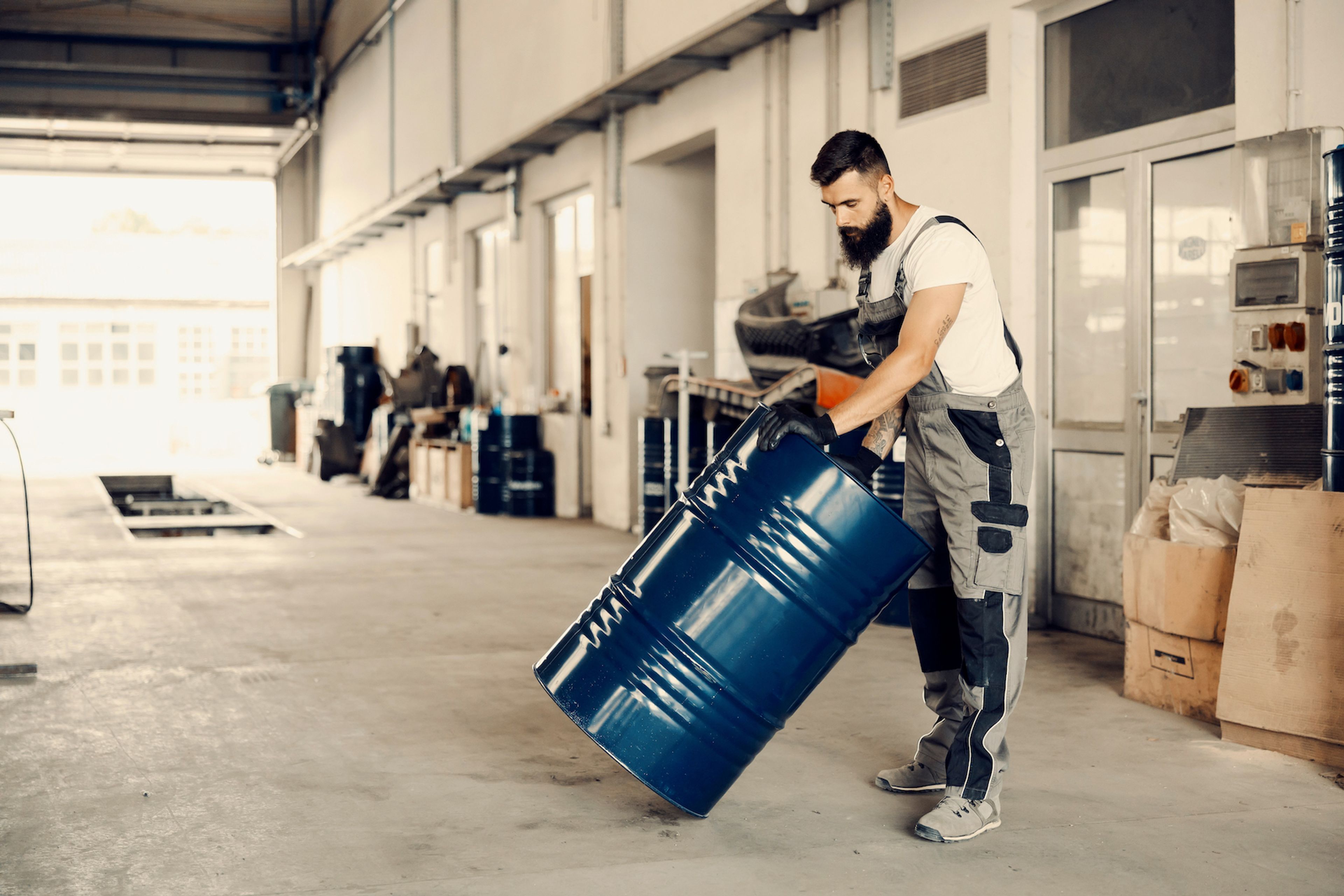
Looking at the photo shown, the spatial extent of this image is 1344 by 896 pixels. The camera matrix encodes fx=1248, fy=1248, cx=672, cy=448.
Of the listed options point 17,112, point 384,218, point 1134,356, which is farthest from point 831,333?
point 17,112

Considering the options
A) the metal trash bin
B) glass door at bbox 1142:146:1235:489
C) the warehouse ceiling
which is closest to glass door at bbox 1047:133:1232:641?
glass door at bbox 1142:146:1235:489

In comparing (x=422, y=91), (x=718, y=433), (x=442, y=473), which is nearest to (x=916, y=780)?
(x=718, y=433)

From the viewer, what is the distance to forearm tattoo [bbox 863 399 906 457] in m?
2.84

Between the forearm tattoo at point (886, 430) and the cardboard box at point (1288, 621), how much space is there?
1.20 meters

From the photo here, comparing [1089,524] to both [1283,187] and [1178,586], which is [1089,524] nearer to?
[1178,586]

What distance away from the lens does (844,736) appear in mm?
3502

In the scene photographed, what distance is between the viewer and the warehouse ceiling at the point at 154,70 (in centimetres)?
1673

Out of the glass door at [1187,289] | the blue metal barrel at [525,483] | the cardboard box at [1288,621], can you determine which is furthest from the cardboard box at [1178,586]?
the blue metal barrel at [525,483]

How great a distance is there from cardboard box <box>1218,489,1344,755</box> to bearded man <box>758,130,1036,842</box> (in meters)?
0.98

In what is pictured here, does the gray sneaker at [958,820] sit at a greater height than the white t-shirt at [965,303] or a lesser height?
lesser

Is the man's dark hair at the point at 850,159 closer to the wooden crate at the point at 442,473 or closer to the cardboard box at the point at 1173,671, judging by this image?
the cardboard box at the point at 1173,671

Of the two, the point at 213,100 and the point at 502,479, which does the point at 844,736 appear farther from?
the point at 213,100

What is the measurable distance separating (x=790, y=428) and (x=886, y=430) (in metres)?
0.41

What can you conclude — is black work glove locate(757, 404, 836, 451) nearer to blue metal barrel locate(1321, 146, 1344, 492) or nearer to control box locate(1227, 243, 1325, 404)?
blue metal barrel locate(1321, 146, 1344, 492)
